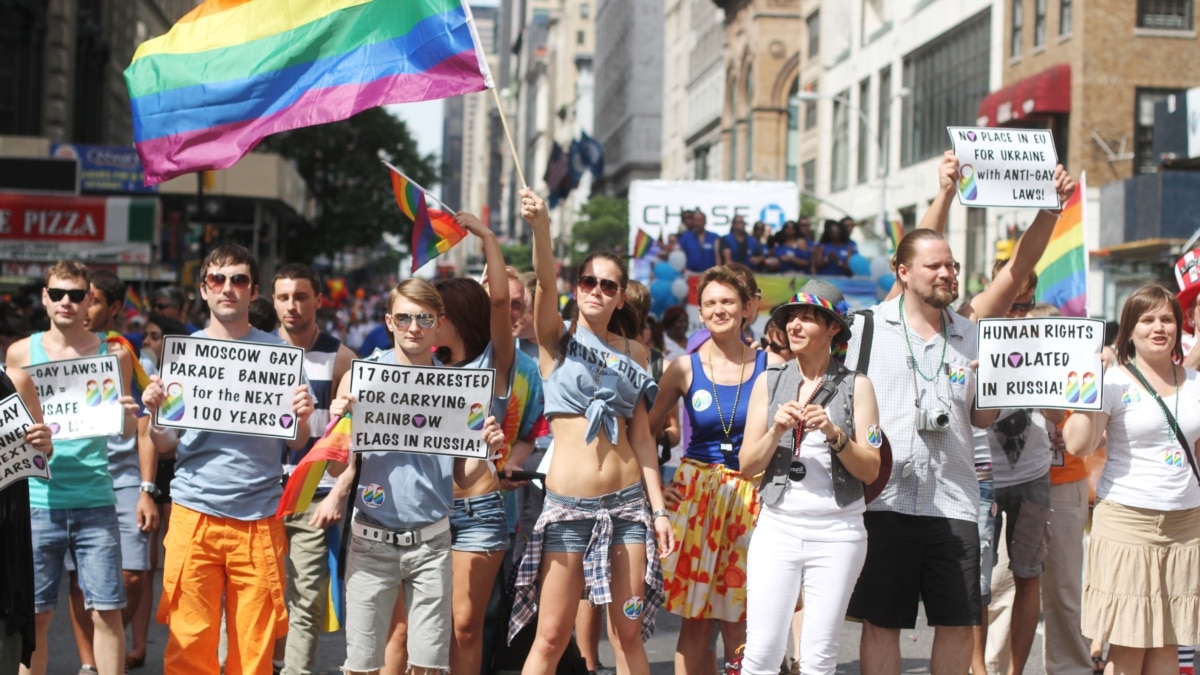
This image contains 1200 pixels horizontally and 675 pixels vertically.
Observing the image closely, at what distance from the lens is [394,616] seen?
6.54 meters

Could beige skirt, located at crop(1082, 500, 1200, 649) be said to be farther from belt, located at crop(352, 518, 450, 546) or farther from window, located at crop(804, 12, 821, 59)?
window, located at crop(804, 12, 821, 59)

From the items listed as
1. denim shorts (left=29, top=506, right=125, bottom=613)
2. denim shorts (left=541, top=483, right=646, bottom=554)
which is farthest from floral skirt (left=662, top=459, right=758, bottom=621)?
denim shorts (left=29, top=506, right=125, bottom=613)

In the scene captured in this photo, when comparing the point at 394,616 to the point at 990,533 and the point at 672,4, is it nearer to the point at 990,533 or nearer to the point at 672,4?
the point at 990,533

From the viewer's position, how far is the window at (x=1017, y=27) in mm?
39125

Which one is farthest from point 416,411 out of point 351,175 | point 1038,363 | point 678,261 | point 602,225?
point 602,225

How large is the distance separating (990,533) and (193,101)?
428 centimetres

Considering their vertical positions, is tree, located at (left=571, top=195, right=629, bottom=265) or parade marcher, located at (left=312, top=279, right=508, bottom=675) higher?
tree, located at (left=571, top=195, right=629, bottom=265)

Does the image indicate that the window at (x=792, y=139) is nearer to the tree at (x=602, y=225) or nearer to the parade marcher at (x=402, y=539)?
the tree at (x=602, y=225)

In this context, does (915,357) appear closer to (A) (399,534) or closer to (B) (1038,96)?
(A) (399,534)

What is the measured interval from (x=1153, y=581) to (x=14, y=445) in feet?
15.2

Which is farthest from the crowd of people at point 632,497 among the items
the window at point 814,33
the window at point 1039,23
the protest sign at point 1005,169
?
the window at point 814,33

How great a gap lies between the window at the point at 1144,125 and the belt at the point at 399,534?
32112mm

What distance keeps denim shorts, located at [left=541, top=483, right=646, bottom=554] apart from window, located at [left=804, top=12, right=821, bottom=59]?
54674 millimetres

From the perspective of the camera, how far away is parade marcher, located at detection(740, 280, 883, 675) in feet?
18.9
